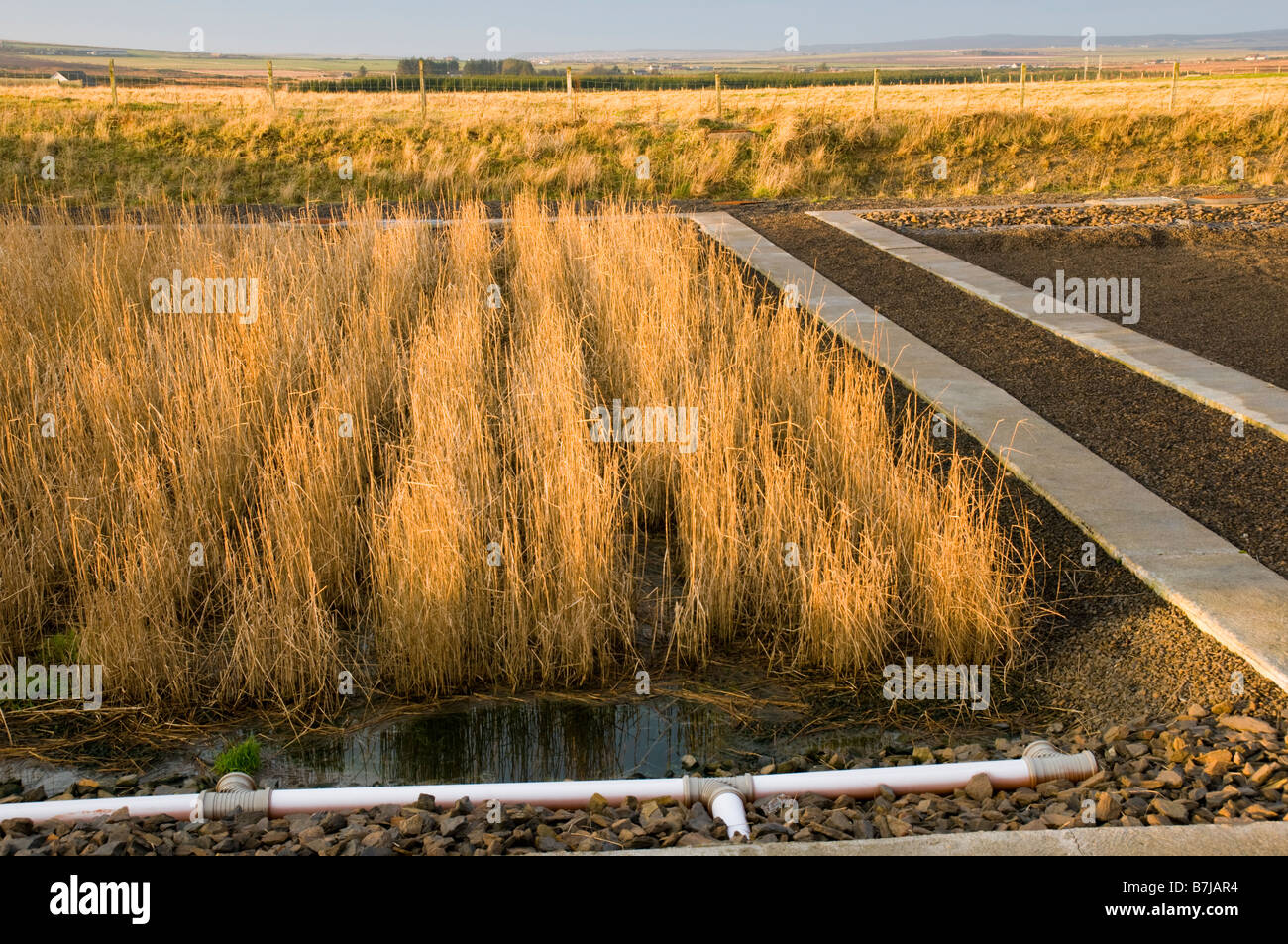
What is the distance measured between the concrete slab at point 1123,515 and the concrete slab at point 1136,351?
0.98m

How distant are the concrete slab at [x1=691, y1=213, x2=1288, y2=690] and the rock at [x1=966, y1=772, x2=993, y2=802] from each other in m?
1.04

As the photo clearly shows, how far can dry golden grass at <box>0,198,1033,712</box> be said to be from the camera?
12.8 ft

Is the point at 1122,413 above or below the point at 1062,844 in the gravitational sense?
above

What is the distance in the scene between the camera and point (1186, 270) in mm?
9578

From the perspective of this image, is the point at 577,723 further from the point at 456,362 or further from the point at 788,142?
the point at 788,142

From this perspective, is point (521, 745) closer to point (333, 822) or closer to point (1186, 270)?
point (333, 822)

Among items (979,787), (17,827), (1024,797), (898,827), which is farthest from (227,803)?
(1024,797)

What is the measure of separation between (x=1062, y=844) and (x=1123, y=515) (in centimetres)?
243

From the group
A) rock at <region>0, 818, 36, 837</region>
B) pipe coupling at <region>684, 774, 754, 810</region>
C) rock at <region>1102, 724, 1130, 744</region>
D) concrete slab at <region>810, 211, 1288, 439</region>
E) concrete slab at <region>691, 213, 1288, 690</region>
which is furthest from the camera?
concrete slab at <region>810, 211, 1288, 439</region>

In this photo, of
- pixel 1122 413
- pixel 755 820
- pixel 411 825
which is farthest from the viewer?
pixel 1122 413

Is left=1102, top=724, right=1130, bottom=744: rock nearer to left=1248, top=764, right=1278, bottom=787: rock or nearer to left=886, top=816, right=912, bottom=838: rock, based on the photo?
left=1248, top=764, right=1278, bottom=787: rock

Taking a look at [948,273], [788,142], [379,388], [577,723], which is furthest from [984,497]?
[788,142]

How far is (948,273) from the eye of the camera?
9.56m

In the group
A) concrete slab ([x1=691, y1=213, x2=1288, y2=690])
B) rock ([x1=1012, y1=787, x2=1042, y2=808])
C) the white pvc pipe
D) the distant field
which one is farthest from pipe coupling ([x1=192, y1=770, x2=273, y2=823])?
the distant field
